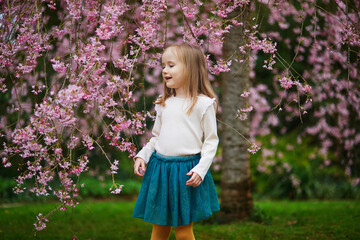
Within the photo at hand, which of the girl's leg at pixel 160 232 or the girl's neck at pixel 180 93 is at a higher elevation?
the girl's neck at pixel 180 93

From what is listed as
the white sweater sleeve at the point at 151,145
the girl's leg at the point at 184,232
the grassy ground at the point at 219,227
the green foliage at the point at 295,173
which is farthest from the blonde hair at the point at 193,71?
the green foliage at the point at 295,173

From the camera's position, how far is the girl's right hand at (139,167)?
2199 millimetres

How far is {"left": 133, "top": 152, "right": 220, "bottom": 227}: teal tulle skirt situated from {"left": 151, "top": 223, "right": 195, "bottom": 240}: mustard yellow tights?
0.08 m

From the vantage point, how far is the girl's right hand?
2.20m

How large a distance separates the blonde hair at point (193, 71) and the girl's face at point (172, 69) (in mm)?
24

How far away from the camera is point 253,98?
5.83 m

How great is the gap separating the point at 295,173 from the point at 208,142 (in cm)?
559

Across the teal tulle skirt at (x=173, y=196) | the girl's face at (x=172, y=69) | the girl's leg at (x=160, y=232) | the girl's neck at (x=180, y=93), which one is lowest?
the girl's leg at (x=160, y=232)

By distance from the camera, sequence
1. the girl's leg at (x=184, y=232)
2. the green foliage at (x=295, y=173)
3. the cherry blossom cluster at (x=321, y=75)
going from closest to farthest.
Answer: the girl's leg at (x=184, y=232) → the cherry blossom cluster at (x=321, y=75) → the green foliage at (x=295, y=173)

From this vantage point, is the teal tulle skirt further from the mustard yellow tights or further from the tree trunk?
the tree trunk

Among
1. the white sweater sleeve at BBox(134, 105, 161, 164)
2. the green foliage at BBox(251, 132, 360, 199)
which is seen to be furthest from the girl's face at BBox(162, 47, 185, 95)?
the green foliage at BBox(251, 132, 360, 199)

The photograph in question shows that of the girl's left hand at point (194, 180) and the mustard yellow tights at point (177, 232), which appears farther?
the mustard yellow tights at point (177, 232)

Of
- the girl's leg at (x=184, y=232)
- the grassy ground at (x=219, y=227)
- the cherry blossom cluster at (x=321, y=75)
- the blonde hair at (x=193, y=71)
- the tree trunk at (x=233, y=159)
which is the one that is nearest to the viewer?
the girl's leg at (x=184, y=232)

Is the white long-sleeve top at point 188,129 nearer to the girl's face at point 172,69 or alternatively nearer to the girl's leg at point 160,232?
the girl's face at point 172,69
